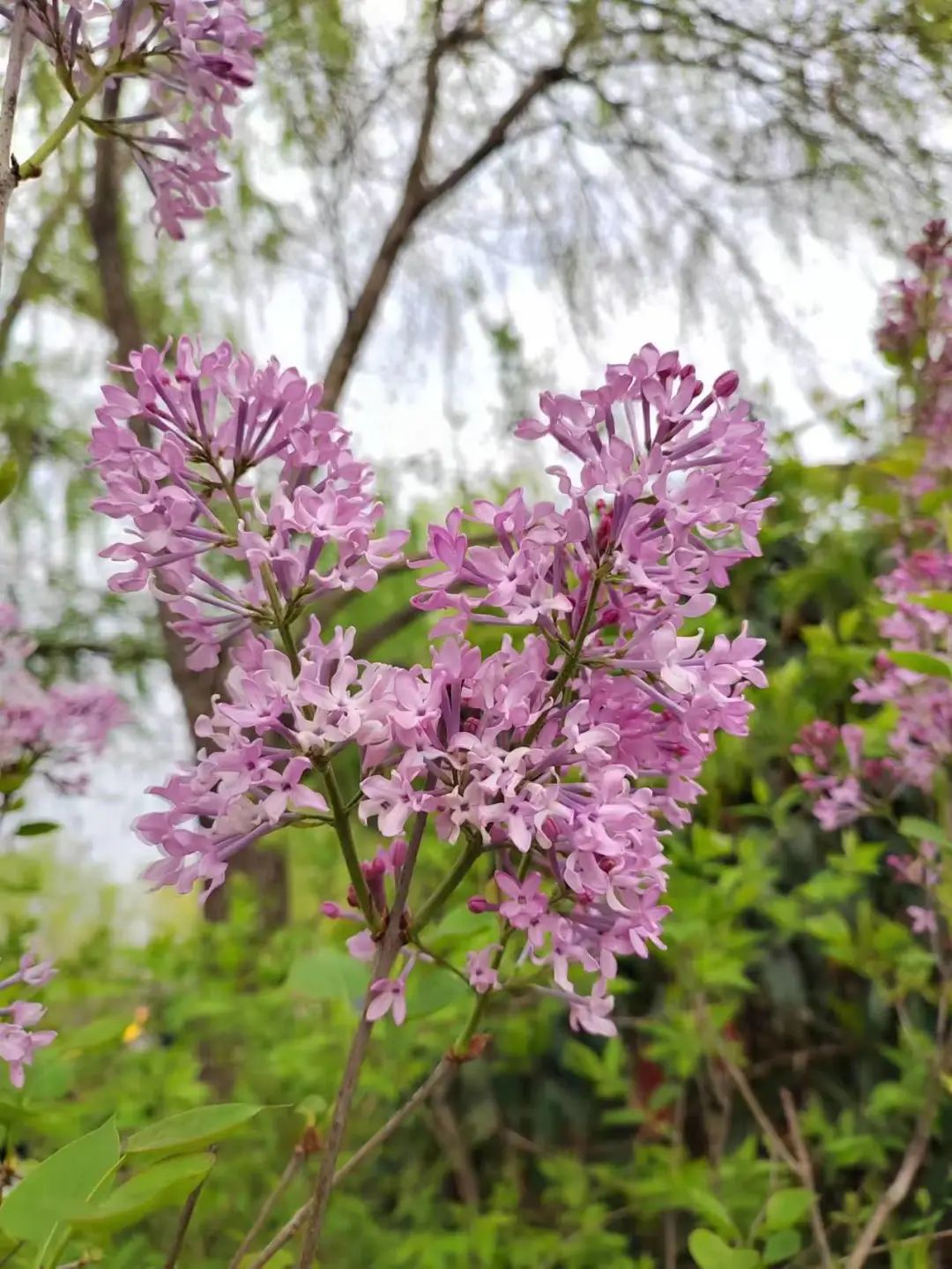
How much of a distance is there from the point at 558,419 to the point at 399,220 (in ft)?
5.33

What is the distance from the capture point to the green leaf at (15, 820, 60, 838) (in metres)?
0.62

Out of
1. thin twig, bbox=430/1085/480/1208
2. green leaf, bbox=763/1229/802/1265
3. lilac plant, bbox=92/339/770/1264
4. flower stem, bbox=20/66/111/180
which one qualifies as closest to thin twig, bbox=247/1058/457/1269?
lilac plant, bbox=92/339/770/1264

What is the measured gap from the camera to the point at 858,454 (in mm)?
1447

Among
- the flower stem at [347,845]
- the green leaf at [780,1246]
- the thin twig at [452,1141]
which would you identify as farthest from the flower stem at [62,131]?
the thin twig at [452,1141]

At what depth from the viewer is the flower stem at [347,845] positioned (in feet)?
1.20

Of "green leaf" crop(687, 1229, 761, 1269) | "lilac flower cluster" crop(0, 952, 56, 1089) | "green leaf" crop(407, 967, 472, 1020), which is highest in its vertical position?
"lilac flower cluster" crop(0, 952, 56, 1089)

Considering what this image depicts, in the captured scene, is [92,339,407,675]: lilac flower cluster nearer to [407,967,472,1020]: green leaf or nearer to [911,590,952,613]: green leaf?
[407,967,472,1020]: green leaf

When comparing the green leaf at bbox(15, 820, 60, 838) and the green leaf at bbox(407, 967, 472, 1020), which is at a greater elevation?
the green leaf at bbox(15, 820, 60, 838)

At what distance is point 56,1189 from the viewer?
332mm

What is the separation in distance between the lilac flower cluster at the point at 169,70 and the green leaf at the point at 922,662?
0.47 meters

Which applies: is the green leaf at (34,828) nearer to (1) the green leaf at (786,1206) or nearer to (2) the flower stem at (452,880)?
(2) the flower stem at (452,880)

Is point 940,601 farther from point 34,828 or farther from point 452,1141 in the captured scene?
point 452,1141

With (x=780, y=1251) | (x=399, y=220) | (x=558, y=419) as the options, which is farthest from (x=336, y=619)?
(x=558, y=419)

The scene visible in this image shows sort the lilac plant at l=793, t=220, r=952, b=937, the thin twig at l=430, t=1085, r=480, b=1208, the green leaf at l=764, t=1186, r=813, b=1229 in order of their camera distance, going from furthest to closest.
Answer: the thin twig at l=430, t=1085, r=480, b=1208 < the lilac plant at l=793, t=220, r=952, b=937 < the green leaf at l=764, t=1186, r=813, b=1229
